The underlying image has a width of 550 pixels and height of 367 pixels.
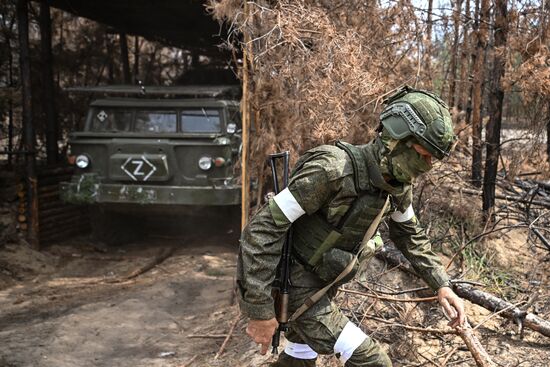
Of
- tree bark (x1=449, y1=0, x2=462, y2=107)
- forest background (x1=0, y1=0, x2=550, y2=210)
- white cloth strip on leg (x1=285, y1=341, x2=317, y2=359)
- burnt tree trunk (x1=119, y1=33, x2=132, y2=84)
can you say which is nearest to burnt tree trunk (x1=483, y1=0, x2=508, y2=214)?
forest background (x1=0, y1=0, x2=550, y2=210)

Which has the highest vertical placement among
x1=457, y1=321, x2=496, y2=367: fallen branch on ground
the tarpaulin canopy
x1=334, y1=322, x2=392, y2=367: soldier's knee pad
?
the tarpaulin canopy

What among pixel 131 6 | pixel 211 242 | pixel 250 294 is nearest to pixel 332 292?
pixel 250 294

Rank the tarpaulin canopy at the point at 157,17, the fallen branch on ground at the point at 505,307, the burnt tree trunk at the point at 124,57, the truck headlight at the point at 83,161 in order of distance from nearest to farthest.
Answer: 1. the fallen branch on ground at the point at 505,307
2. the truck headlight at the point at 83,161
3. the tarpaulin canopy at the point at 157,17
4. the burnt tree trunk at the point at 124,57

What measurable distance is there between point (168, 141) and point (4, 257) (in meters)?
2.38

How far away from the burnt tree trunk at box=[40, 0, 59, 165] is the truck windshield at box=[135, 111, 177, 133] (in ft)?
7.51

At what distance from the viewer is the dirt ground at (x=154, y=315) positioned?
349 centimetres

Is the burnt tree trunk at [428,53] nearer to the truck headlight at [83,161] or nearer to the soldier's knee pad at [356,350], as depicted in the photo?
the soldier's knee pad at [356,350]

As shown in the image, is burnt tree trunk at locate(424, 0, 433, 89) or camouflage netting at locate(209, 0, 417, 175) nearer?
camouflage netting at locate(209, 0, 417, 175)

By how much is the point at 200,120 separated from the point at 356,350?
4904mm

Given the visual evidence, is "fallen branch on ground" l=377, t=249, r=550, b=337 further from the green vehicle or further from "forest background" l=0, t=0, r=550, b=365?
the green vehicle

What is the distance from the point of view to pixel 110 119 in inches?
272

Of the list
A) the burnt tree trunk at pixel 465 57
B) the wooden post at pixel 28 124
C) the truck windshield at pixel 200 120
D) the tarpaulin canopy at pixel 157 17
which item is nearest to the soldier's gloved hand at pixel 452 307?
the burnt tree trunk at pixel 465 57

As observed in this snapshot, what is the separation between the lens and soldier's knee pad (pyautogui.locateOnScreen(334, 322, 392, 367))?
2.19m

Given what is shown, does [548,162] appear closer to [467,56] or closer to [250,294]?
[467,56]
